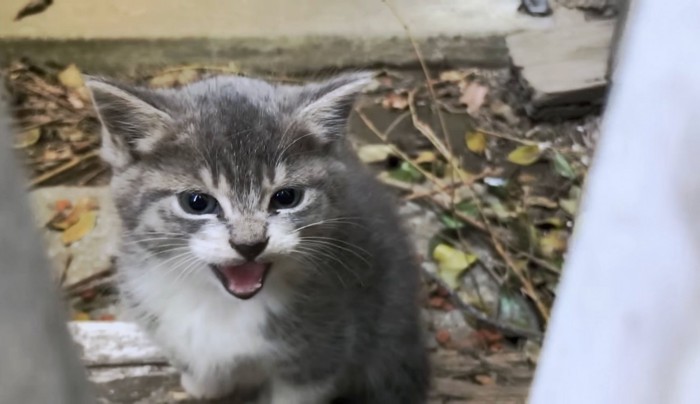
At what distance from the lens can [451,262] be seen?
1291 mm

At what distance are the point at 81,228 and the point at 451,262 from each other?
57cm

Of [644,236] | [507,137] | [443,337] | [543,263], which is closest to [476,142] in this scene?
[507,137]

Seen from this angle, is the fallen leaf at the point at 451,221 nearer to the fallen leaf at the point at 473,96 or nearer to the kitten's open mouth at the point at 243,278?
the fallen leaf at the point at 473,96

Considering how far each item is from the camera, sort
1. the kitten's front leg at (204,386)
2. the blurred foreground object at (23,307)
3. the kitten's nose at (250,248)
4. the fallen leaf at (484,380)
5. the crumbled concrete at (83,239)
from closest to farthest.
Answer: the blurred foreground object at (23,307)
the kitten's nose at (250,248)
the kitten's front leg at (204,386)
the fallen leaf at (484,380)
the crumbled concrete at (83,239)

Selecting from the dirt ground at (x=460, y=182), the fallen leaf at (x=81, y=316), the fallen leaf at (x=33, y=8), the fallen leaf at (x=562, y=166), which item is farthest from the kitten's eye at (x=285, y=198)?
the fallen leaf at (x=33, y=8)

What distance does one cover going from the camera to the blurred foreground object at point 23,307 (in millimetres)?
258

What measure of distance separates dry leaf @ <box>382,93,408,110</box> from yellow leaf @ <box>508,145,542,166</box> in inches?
8.2

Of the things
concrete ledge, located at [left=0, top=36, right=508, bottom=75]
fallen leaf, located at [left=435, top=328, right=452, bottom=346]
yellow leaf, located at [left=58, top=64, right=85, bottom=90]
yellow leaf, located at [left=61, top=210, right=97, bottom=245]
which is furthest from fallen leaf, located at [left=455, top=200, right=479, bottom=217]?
yellow leaf, located at [left=58, top=64, right=85, bottom=90]

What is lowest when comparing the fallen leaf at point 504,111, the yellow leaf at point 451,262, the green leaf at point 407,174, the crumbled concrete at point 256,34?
the yellow leaf at point 451,262

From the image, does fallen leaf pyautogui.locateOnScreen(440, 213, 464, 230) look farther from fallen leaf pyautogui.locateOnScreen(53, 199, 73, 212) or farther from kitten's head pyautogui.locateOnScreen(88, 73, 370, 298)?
fallen leaf pyautogui.locateOnScreen(53, 199, 73, 212)

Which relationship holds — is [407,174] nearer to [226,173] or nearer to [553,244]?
[553,244]

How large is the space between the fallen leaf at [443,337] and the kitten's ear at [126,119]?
0.54 m

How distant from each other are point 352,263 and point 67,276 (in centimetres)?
50

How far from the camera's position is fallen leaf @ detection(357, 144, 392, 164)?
139cm
